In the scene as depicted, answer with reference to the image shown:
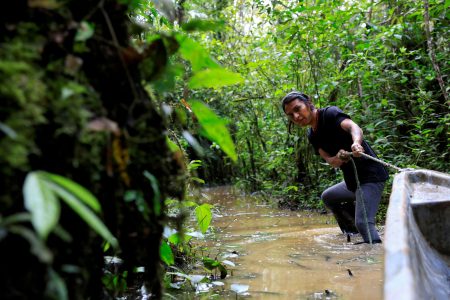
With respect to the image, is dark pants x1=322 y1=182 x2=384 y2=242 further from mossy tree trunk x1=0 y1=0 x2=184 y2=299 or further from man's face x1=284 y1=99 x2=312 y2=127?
mossy tree trunk x1=0 y1=0 x2=184 y2=299

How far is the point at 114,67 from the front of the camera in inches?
38.7

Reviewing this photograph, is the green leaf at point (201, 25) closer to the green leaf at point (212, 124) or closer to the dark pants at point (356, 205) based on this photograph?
the green leaf at point (212, 124)

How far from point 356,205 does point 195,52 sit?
9.75ft

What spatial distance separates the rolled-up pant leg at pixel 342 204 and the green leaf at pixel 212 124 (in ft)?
10.6

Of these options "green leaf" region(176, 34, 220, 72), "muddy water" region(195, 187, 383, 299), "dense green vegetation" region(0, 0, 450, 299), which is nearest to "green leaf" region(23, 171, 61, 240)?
"dense green vegetation" region(0, 0, 450, 299)

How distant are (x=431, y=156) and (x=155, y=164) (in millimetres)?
4883

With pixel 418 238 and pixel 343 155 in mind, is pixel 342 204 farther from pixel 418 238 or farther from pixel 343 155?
pixel 418 238

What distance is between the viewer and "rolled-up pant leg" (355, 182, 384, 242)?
12.1 ft

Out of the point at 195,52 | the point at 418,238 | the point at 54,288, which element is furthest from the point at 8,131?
the point at 418,238

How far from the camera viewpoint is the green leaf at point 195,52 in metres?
1.14

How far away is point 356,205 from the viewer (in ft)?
12.4

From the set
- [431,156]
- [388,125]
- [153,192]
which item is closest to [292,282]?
[153,192]

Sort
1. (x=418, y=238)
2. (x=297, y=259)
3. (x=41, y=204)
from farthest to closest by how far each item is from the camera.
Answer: (x=297, y=259) < (x=418, y=238) < (x=41, y=204)

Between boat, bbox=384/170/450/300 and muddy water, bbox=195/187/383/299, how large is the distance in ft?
1.15
